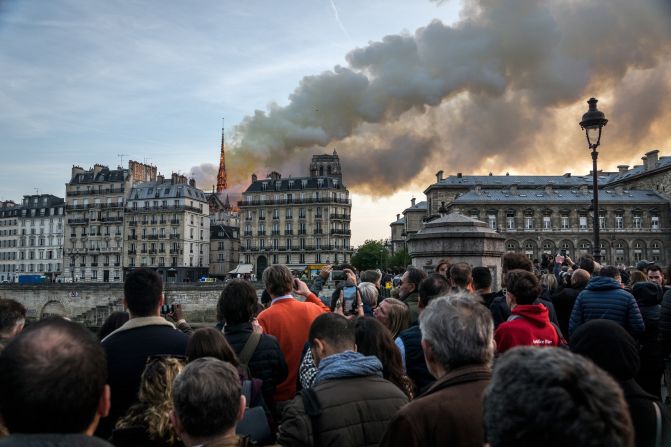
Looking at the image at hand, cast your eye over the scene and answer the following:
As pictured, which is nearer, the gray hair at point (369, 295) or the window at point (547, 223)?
the gray hair at point (369, 295)

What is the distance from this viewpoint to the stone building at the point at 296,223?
76.8 m

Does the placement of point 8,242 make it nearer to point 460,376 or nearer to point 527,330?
point 527,330

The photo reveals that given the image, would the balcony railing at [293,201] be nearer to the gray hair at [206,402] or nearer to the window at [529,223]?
the window at [529,223]

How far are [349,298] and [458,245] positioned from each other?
28.2ft

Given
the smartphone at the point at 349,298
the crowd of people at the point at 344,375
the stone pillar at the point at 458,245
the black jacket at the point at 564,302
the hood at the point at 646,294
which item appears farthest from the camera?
the stone pillar at the point at 458,245

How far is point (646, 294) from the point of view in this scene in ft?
24.7

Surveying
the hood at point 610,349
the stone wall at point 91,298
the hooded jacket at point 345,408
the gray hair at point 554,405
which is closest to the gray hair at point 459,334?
the hooded jacket at point 345,408

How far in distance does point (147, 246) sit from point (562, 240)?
58.8 meters

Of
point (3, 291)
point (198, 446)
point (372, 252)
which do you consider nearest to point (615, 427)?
point (198, 446)

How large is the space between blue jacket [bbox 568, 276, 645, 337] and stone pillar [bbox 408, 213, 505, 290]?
8325mm

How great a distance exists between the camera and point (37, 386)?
214 centimetres

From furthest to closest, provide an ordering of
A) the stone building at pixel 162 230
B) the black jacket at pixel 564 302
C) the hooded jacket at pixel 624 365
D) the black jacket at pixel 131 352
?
the stone building at pixel 162 230 < the black jacket at pixel 564 302 < the black jacket at pixel 131 352 < the hooded jacket at pixel 624 365

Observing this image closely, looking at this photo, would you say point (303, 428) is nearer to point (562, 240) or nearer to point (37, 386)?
point (37, 386)

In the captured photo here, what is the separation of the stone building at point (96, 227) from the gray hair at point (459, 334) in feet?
276
